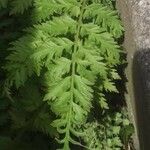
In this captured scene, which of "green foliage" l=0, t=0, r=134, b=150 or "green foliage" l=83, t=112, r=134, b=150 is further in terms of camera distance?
"green foliage" l=83, t=112, r=134, b=150

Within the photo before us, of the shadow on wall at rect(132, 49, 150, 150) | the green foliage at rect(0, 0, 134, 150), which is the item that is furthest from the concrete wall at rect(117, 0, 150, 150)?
the green foliage at rect(0, 0, 134, 150)

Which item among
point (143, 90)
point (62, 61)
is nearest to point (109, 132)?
point (143, 90)

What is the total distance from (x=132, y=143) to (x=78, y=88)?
1084 mm

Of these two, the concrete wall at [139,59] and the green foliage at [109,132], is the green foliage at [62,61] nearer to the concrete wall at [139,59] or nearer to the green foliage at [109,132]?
the concrete wall at [139,59]

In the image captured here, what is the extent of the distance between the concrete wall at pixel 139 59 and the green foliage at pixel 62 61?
123 mm

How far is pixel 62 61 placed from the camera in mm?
2568

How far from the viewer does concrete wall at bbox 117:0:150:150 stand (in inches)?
102

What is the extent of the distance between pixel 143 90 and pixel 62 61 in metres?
0.55

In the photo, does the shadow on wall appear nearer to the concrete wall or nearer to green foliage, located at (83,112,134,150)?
the concrete wall

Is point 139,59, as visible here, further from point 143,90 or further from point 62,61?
point 62,61

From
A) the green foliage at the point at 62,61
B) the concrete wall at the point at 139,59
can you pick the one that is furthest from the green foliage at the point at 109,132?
the green foliage at the point at 62,61

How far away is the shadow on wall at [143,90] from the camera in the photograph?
2.56m

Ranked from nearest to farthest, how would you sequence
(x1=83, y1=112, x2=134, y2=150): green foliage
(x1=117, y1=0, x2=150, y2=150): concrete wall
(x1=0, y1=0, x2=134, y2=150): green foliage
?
(x1=0, y1=0, x2=134, y2=150): green foliage < (x1=117, y1=0, x2=150, y2=150): concrete wall < (x1=83, y1=112, x2=134, y2=150): green foliage

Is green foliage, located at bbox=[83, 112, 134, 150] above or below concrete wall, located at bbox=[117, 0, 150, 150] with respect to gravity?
below
